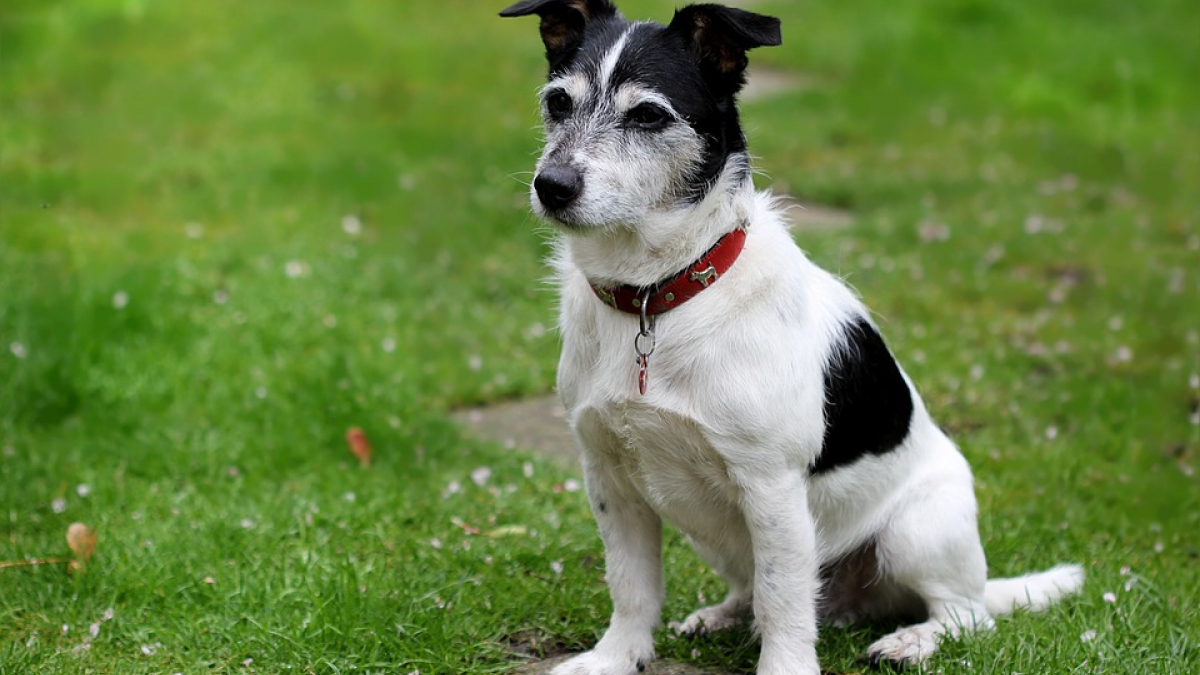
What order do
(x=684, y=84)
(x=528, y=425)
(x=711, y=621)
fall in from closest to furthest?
1. (x=684, y=84)
2. (x=711, y=621)
3. (x=528, y=425)

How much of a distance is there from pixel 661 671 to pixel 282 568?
4.26ft

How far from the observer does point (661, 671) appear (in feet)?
12.3

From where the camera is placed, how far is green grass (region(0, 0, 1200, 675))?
4012 mm

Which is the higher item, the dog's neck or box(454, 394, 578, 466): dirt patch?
the dog's neck

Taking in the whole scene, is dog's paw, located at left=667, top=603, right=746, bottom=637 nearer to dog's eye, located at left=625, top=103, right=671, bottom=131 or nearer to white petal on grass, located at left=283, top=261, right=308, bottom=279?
dog's eye, located at left=625, top=103, right=671, bottom=131

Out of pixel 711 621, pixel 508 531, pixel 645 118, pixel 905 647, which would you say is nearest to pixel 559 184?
pixel 645 118

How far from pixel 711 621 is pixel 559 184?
Result: 4.93ft

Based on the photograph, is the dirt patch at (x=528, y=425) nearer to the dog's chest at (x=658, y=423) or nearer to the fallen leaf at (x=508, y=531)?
the fallen leaf at (x=508, y=531)

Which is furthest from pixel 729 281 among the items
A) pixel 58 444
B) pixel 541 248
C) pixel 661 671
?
pixel 541 248

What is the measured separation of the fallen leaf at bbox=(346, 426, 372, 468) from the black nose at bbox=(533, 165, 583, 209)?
2.30m

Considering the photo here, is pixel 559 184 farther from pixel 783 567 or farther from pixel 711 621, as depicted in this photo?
pixel 711 621

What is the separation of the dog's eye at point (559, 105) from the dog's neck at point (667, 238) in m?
0.32

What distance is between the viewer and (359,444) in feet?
17.4

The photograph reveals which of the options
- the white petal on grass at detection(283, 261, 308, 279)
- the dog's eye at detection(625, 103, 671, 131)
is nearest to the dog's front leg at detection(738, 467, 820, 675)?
the dog's eye at detection(625, 103, 671, 131)
